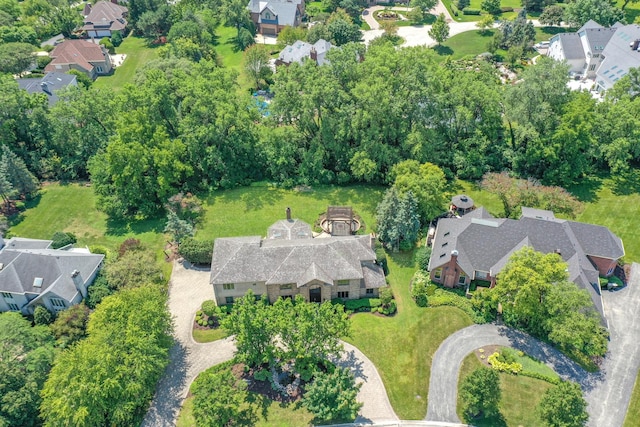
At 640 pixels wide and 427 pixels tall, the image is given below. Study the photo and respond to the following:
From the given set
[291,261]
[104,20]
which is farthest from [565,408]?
[104,20]

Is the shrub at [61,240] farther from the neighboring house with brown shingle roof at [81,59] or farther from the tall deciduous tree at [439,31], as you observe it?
the tall deciduous tree at [439,31]

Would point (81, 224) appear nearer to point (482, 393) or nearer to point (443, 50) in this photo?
point (482, 393)

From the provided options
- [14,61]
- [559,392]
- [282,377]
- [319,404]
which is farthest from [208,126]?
[14,61]

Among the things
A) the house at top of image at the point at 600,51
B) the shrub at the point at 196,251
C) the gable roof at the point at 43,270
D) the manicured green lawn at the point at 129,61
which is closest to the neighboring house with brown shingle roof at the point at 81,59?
the manicured green lawn at the point at 129,61

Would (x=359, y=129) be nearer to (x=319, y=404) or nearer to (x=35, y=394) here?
(x=319, y=404)

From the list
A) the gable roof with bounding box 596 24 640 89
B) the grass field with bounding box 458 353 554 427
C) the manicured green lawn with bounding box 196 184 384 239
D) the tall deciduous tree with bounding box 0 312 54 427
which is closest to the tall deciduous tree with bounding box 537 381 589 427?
the grass field with bounding box 458 353 554 427

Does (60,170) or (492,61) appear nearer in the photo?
(60,170)
